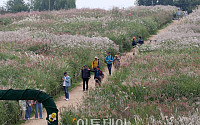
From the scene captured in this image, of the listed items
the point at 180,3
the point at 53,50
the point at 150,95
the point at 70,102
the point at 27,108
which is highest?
the point at 180,3

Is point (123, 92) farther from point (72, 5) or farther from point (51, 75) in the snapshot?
point (72, 5)

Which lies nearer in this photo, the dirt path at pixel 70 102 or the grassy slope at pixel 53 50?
the dirt path at pixel 70 102

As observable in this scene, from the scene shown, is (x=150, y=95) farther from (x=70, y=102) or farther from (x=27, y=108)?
(x=27, y=108)

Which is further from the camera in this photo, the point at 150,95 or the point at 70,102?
the point at 70,102

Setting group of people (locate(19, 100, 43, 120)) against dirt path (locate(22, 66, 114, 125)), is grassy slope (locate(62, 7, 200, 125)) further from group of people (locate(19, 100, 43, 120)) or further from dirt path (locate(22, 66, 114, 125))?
group of people (locate(19, 100, 43, 120))

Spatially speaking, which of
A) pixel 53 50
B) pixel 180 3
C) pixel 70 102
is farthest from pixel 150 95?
pixel 180 3

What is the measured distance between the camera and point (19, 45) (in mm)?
20719

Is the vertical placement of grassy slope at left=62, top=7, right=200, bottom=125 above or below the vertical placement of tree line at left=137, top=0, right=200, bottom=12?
below

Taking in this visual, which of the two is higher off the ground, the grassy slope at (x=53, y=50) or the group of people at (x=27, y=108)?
the grassy slope at (x=53, y=50)

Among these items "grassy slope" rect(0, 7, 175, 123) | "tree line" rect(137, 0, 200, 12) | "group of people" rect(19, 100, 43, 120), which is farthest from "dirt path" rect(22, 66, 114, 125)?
"tree line" rect(137, 0, 200, 12)

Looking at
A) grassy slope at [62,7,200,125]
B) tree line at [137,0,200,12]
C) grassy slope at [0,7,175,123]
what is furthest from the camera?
tree line at [137,0,200,12]

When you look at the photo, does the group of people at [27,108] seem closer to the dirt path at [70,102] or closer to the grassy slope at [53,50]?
the dirt path at [70,102]

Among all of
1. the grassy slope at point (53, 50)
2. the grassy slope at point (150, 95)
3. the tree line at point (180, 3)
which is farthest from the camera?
the tree line at point (180, 3)

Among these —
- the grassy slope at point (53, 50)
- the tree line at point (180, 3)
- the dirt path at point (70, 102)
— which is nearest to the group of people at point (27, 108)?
the dirt path at point (70, 102)
